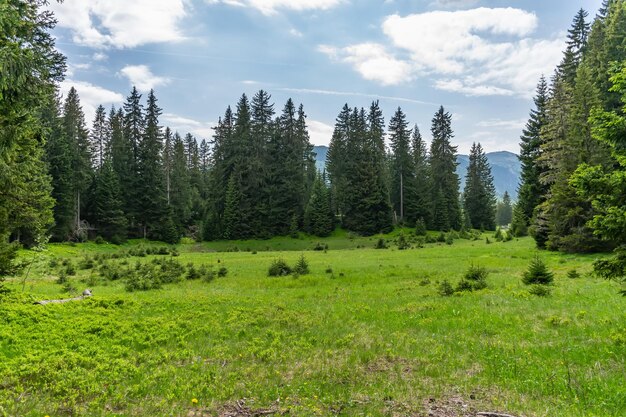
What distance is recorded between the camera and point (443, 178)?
272ft

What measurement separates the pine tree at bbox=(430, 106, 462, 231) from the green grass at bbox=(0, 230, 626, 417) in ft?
178

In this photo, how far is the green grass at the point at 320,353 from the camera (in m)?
7.48

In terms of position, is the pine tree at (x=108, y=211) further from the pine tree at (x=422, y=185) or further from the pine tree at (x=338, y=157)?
the pine tree at (x=422, y=185)

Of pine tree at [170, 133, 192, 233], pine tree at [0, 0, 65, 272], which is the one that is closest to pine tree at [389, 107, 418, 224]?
pine tree at [170, 133, 192, 233]

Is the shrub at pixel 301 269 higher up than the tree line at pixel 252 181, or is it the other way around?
the tree line at pixel 252 181

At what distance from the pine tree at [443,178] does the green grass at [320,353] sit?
178 ft

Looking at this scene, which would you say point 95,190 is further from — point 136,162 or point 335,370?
point 335,370

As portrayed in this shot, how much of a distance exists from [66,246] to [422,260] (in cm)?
4572

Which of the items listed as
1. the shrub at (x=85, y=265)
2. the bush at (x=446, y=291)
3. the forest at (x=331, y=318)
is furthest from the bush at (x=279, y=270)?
the shrub at (x=85, y=265)

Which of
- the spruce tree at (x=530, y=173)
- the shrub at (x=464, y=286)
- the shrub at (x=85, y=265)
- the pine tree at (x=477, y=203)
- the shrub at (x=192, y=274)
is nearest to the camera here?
the shrub at (x=464, y=286)

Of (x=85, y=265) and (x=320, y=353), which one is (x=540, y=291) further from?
(x=85, y=265)

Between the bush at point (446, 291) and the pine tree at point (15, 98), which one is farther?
the bush at point (446, 291)

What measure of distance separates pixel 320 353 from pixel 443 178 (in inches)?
3083

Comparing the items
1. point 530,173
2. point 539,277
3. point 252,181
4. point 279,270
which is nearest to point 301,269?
point 279,270
